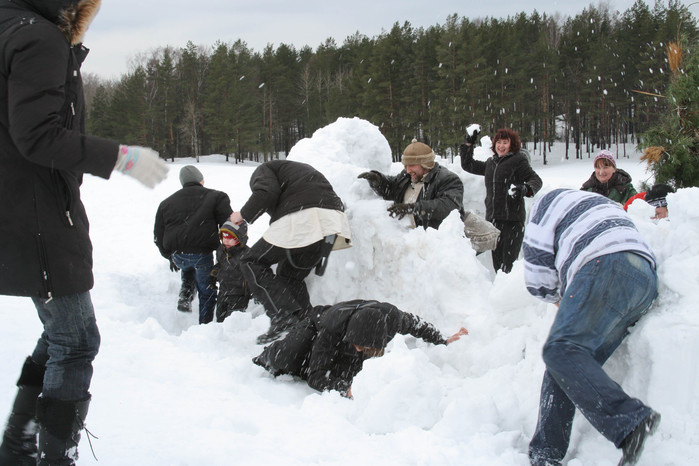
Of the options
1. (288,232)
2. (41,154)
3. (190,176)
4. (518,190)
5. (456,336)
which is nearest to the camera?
(41,154)

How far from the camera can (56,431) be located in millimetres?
1808

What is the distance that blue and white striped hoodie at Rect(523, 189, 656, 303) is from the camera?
6.64 ft

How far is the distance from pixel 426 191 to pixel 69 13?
3.52 meters

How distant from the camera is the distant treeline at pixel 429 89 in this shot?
31.0m

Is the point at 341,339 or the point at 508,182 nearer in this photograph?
the point at 341,339

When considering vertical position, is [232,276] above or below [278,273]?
below

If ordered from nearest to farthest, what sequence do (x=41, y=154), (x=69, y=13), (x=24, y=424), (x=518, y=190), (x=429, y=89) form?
(x=41, y=154) → (x=69, y=13) → (x=24, y=424) → (x=518, y=190) → (x=429, y=89)

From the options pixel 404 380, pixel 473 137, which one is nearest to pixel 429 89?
pixel 473 137

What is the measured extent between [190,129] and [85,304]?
133ft

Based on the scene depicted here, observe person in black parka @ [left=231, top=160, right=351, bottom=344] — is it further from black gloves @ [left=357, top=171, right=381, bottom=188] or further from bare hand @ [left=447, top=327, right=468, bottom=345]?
bare hand @ [left=447, top=327, right=468, bottom=345]

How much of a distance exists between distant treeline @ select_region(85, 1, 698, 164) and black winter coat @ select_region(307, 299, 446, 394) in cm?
2688

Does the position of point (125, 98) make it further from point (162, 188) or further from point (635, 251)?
point (635, 251)

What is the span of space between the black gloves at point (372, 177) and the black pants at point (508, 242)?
130cm

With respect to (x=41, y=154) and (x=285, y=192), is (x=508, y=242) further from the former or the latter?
(x=41, y=154)
